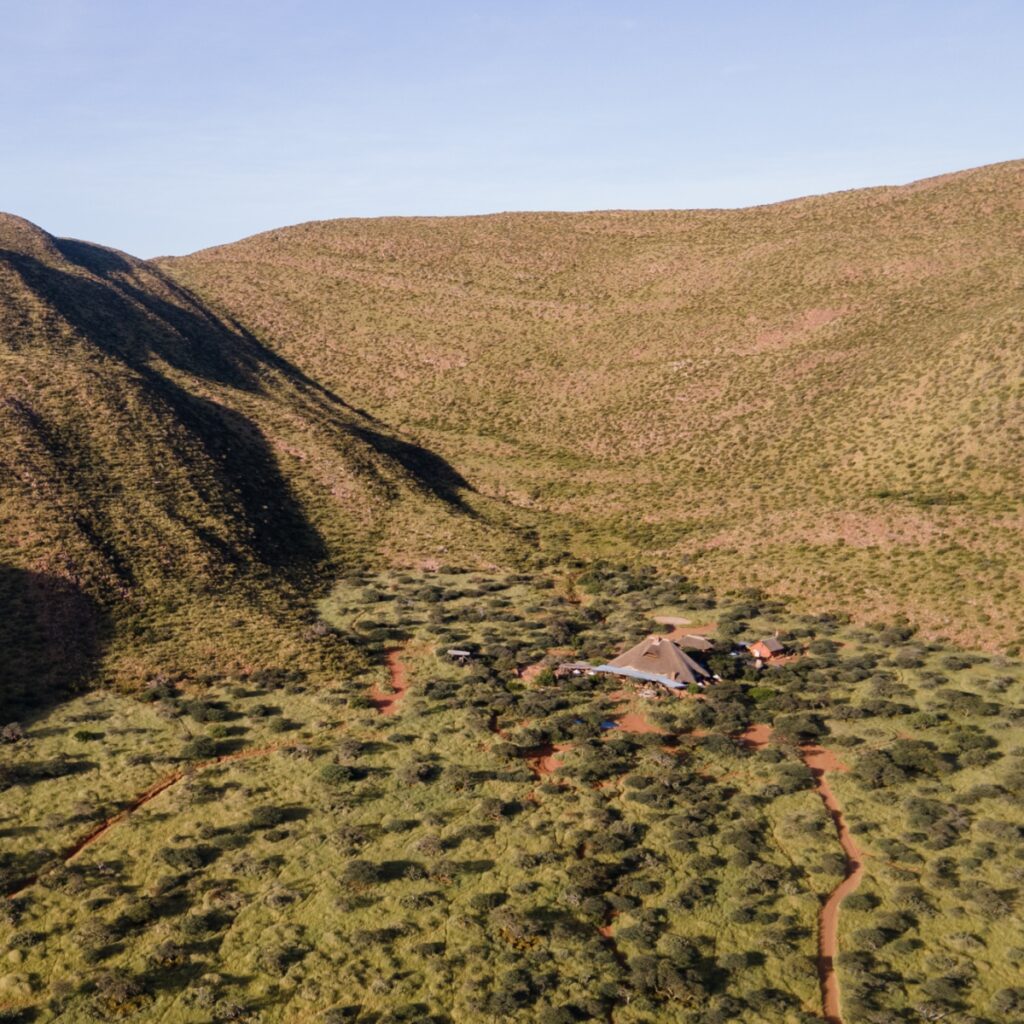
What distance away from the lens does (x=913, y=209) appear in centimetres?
11862

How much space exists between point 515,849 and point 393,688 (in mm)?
16959

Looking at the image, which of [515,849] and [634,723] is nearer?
[515,849]

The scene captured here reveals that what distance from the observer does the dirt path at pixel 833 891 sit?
2475 cm

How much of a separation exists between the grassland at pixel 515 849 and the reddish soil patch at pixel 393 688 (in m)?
0.85

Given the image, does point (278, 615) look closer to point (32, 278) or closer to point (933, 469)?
point (933, 469)

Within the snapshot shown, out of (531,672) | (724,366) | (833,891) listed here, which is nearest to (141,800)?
(531,672)

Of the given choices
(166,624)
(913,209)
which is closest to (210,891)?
(166,624)

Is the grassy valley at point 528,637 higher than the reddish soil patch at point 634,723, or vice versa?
the grassy valley at point 528,637

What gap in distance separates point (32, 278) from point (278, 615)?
72406 mm

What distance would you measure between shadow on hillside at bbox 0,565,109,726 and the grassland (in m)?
2.19

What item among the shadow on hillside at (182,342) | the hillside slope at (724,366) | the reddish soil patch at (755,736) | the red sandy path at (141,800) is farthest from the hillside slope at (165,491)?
the reddish soil patch at (755,736)

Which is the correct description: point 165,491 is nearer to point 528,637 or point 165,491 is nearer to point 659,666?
point 528,637

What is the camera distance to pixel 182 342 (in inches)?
4215

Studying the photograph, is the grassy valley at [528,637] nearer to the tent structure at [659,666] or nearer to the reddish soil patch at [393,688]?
the reddish soil patch at [393,688]
